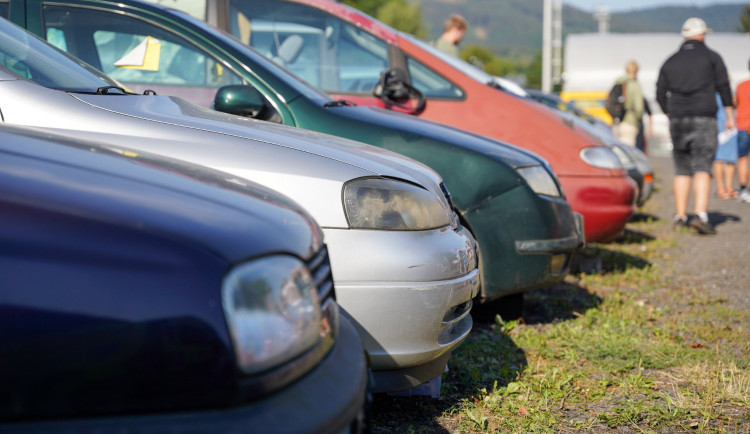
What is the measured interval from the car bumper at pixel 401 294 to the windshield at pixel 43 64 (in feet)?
3.74

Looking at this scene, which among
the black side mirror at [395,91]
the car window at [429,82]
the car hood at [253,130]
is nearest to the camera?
the car hood at [253,130]

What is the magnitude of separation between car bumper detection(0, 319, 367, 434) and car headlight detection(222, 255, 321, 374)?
64 mm

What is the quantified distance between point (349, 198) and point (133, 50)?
2.15m

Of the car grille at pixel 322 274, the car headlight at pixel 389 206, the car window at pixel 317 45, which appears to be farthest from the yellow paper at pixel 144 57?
the car grille at pixel 322 274

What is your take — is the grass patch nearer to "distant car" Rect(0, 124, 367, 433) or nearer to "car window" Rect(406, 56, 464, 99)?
"car window" Rect(406, 56, 464, 99)

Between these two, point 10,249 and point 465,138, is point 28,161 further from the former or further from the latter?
point 465,138

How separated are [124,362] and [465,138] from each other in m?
3.27

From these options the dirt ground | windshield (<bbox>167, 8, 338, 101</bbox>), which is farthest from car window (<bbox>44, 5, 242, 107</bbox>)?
A: the dirt ground

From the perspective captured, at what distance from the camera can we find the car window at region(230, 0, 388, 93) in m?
6.12

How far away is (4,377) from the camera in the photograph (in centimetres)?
134

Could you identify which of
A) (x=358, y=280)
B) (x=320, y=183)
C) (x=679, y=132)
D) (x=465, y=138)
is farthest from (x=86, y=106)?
(x=679, y=132)

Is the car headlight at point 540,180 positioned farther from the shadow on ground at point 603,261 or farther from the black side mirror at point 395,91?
the shadow on ground at point 603,261

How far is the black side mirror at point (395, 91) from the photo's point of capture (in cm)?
566

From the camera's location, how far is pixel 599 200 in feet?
19.7
